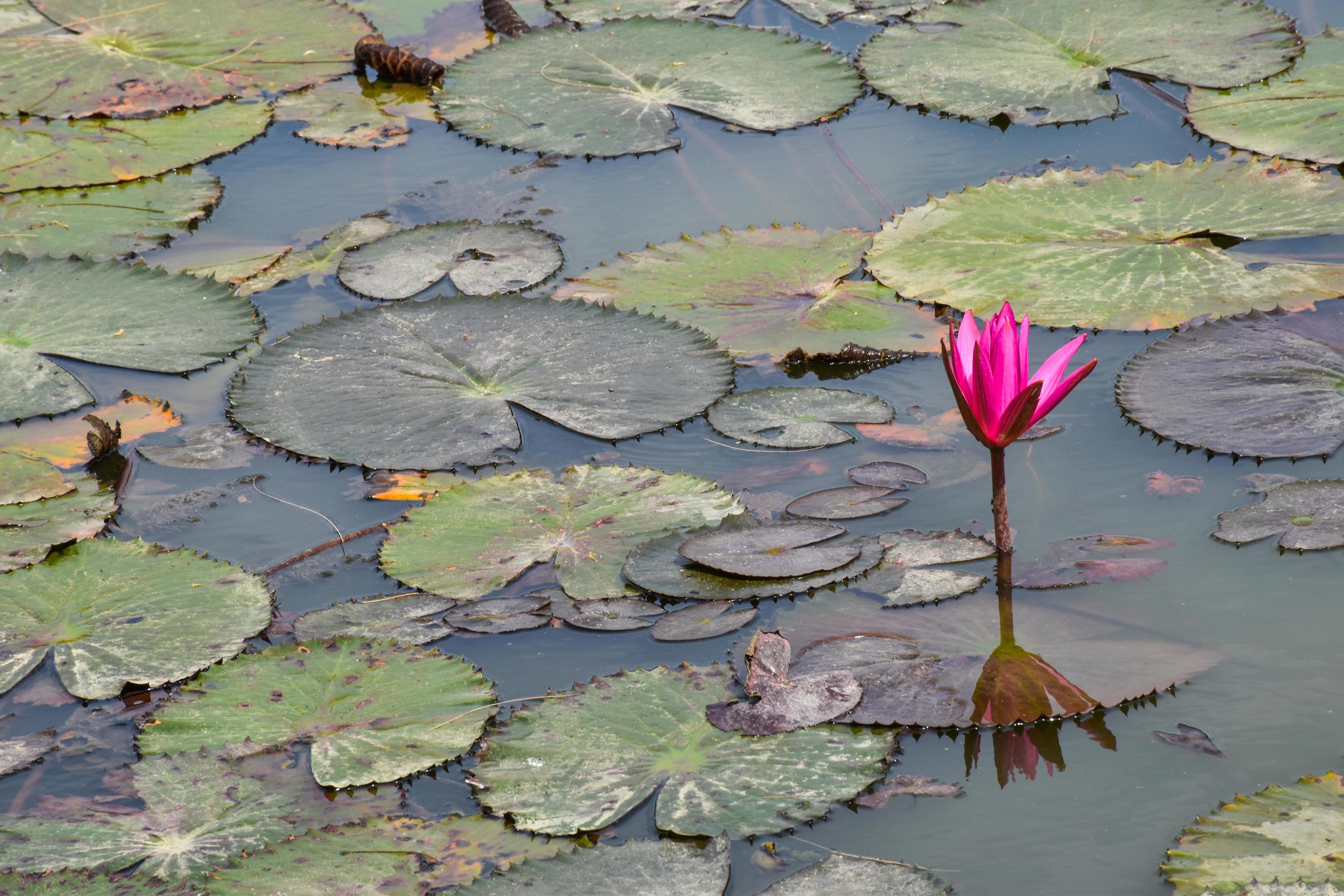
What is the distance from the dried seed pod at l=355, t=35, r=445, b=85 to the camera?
5.20 m

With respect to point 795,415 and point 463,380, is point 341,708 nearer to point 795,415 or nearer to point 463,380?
point 463,380

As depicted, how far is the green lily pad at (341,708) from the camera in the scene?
2191mm

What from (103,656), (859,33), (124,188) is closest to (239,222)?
(124,188)

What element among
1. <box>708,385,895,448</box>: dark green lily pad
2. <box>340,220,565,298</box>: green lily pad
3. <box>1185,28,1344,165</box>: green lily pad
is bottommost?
<box>708,385,895,448</box>: dark green lily pad

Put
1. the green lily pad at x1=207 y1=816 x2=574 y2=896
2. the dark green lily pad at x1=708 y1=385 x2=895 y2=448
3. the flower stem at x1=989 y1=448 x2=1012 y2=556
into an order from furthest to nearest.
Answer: the dark green lily pad at x1=708 y1=385 x2=895 y2=448 < the flower stem at x1=989 y1=448 x2=1012 y2=556 < the green lily pad at x1=207 y1=816 x2=574 y2=896

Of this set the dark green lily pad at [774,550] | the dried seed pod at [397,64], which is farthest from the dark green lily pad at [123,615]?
the dried seed pod at [397,64]

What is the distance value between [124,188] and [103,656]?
261 cm

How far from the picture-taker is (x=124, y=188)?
4488 millimetres

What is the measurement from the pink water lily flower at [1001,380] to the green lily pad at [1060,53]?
2.30 m

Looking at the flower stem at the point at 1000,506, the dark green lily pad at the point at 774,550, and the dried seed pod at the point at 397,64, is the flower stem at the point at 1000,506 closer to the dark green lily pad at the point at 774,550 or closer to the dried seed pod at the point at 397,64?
the dark green lily pad at the point at 774,550

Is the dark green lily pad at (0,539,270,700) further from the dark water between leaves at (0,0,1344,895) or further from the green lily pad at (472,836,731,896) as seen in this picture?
the green lily pad at (472,836,731,896)

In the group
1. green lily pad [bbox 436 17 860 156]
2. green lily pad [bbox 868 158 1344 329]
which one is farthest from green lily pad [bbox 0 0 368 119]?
green lily pad [bbox 868 158 1344 329]

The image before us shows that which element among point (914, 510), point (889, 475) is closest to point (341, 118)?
point (889, 475)

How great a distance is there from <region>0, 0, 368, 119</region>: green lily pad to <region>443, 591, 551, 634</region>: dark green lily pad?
3.37m
